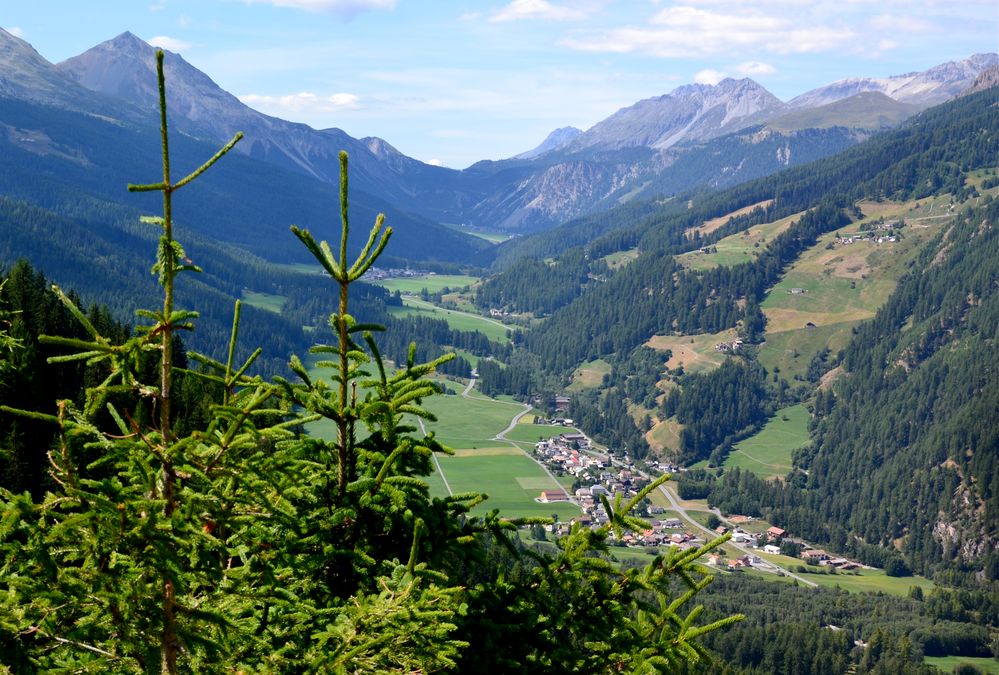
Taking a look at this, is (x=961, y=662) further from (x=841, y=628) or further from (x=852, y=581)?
(x=852, y=581)

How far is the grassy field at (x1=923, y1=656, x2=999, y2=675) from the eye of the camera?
493 ft

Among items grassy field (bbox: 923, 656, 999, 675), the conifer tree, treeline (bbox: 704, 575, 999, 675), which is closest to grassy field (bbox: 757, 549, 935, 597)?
treeline (bbox: 704, 575, 999, 675)

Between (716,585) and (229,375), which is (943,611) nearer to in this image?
(716,585)

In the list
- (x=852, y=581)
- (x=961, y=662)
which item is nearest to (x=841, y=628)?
(x=961, y=662)

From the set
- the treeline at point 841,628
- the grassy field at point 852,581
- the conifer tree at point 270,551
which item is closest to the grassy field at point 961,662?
the treeline at point 841,628

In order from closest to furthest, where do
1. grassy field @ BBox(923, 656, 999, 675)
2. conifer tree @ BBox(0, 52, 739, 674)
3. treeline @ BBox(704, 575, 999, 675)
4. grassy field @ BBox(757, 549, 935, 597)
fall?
conifer tree @ BBox(0, 52, 739, 674) < treeline @ BBox(704, 575, 999, 675) < grassy field @ BBox(923, 656, 999, 675) < grassy field @ BBox(757, 549, 935, 597)

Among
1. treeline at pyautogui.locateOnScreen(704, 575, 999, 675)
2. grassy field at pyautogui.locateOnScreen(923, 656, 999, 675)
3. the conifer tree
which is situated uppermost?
the conifer tree

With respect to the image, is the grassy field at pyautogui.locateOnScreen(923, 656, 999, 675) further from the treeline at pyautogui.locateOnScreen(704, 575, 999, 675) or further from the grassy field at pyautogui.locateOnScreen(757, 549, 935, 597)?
the grassy field at pyautogui.locateOnScreen(757, 549, 935, 597)

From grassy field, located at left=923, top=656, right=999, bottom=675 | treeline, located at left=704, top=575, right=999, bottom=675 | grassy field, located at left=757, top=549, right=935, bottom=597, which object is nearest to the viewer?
treeline, located at left=704, top=575, right=999, bottom=675

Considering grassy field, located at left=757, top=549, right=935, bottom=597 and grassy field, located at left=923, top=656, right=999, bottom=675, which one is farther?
grassy field, located at left=757, top=549, right=935, bottom=597

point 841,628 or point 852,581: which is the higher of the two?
point 841,628

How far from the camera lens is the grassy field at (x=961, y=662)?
150250mm

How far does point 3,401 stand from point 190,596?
35277 mm

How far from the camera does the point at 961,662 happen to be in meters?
154
